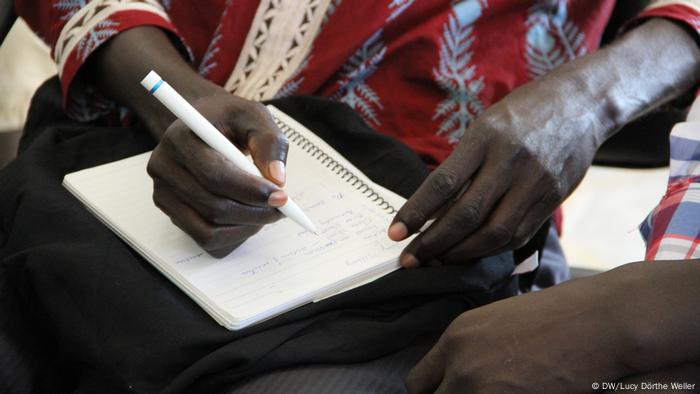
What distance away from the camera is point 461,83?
1062 mm

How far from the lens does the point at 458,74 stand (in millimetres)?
1066

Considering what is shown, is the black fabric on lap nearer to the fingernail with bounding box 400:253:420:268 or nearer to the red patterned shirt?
the fingernail with bounding box 400:253:420:268

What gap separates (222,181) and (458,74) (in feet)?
1.40

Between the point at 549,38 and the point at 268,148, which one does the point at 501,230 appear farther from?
the point at 549,38

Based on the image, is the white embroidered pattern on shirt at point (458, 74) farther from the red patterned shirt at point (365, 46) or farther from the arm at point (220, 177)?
the arm at point (220, 177)

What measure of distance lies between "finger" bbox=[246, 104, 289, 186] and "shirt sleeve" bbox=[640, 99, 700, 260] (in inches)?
13.3

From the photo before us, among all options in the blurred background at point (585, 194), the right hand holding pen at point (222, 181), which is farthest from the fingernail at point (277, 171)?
the blurred background at point (585, 194)

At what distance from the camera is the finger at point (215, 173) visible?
2.43 ft

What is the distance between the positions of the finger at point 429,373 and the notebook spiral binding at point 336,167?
0.23 meters

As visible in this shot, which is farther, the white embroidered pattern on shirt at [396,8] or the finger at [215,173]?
the white embroidered pattern on shirt at [396,8]

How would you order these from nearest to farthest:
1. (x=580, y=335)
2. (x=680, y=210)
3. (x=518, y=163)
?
(x=580, y=335)
(x=680, y=210)
(x=518, y=163)

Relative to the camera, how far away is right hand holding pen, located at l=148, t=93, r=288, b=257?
2.47ft

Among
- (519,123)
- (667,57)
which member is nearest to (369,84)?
(519,123)

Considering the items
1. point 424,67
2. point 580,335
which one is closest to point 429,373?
point 580,335
